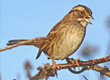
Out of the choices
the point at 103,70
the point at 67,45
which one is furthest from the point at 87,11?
the point at 103,70

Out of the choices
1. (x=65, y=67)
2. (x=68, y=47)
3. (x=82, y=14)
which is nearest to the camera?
(x=65, y=67)

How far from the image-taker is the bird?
3.38 m

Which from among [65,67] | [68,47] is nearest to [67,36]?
[68,47]

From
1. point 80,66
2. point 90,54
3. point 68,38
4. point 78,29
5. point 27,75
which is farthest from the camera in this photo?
point 78,29

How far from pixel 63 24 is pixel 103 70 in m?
2.19

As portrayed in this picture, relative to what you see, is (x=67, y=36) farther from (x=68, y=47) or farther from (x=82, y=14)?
(x=82, y=14)

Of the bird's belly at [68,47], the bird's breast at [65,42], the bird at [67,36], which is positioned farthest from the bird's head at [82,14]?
the bird's belly at [68,47]

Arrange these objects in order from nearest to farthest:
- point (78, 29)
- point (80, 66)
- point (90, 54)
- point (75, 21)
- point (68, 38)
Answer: point (90, 54) < point (80, 66) < point (68, 38) < point (78, 29) < point (75, 21)

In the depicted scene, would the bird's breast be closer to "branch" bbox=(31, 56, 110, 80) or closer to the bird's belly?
the bird's belly

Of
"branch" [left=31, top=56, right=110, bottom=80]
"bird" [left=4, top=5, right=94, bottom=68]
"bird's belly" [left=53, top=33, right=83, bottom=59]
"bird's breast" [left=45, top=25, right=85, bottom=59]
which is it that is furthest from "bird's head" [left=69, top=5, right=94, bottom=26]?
"branch" [left=31, top=56, right=110, bottom=80]

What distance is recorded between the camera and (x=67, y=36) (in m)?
3.42

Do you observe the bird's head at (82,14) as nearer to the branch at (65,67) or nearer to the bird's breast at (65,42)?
the bird's breast at (65,42)

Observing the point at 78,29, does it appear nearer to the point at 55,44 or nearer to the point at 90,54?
the point at 55,44

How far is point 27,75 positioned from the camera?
79 centimetres
